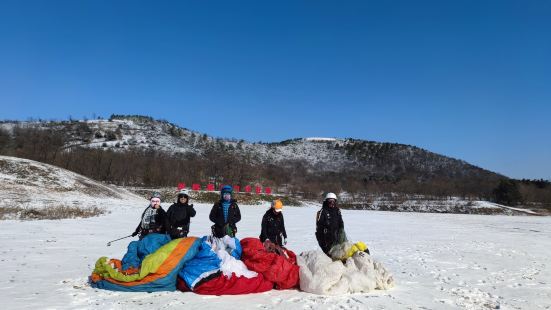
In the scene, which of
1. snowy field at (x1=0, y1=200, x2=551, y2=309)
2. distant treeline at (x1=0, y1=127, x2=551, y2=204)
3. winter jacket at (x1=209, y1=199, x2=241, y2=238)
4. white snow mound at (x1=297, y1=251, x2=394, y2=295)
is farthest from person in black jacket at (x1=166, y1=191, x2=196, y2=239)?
distant treeline at (x1=0, y1=127, x2=551, y2=204)

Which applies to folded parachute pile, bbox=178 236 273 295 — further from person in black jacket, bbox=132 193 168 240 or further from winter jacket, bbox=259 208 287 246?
person in black jacket, bbox=132 193 168 240

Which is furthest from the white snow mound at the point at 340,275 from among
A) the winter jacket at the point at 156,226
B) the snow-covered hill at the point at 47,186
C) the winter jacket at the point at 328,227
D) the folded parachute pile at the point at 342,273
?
the snow-covered hill at the point at 47,186

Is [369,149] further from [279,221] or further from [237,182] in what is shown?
[279,221]

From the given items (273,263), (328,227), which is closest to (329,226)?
(328,227)

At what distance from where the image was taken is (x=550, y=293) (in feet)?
26.1

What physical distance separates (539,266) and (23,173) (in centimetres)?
3702

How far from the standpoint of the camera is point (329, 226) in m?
8.89

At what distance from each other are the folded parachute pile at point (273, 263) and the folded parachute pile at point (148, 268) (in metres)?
1.01

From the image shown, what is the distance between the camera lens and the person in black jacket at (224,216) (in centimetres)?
902

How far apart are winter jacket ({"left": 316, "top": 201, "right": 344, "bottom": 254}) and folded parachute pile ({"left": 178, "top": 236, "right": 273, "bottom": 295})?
1900 millimetres

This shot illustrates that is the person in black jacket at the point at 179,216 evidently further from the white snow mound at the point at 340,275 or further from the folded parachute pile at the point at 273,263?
the white snow mound at the point at 340,275

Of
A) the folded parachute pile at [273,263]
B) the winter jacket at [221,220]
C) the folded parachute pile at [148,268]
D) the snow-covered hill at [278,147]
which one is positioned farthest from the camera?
the snow-covered hill at [278,147]

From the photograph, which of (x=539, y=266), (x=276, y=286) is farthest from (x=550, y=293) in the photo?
(x=276, y=286)

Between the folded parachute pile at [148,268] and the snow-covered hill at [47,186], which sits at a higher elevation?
the snow-covered hill at [47,186]
